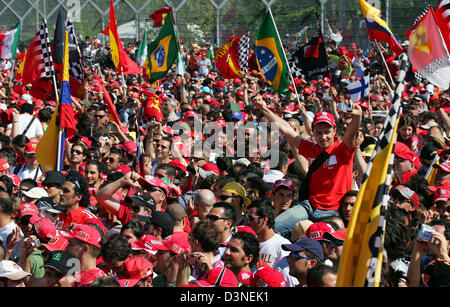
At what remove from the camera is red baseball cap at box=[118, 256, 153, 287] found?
4832 millimetres

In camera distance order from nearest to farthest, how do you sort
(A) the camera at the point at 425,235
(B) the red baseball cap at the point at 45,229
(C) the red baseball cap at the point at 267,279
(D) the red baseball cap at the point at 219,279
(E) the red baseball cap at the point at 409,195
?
(A) the camera at the point at 425,235, (D) the red baseball cap at the point at 219,279, (C) the red baseball cap at the point at 267,279, (B) the red baseball cap at the point at 45,229, (E) the red baseball cap at the point at 409,195

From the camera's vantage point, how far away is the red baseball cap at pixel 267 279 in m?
4.62

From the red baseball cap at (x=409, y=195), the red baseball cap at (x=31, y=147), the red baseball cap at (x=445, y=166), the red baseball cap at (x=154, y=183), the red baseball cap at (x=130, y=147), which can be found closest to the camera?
the red baseball cap at (x=409, y=195)

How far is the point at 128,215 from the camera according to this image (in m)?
6.66

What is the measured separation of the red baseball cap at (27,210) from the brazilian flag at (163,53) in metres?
8.39

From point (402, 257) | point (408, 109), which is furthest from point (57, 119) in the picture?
point (408, 109)

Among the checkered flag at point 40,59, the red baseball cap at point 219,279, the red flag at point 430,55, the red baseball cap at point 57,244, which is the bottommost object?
the red baseball cap at point 57,244

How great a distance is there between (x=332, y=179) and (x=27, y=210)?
9.44 feet

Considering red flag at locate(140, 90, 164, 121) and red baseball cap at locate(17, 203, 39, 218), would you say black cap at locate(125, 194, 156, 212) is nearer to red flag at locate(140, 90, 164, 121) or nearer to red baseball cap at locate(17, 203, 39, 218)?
red baseball cap at locate(17, 203, 39, 218)

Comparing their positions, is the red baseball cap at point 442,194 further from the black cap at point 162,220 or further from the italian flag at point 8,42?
the italian flag at point 8,42

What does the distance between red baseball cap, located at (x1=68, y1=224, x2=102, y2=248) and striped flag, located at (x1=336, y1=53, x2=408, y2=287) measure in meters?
2.63

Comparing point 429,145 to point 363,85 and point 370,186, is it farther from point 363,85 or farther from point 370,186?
point 370,186

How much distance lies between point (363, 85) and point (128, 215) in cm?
609

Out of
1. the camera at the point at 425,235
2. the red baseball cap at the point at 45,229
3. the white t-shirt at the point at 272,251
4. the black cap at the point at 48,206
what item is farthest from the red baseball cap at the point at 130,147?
the camera at the point at 425,235
